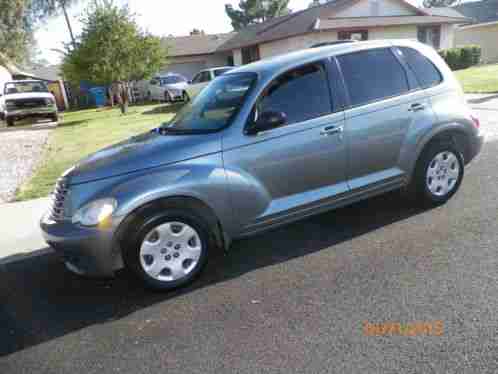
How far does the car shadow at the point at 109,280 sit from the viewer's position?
10.9ft

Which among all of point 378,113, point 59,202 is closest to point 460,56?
point 378,113

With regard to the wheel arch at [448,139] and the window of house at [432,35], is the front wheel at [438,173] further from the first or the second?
the window of house at [432,35]

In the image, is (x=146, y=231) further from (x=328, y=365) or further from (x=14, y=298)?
(x=328, y=365)

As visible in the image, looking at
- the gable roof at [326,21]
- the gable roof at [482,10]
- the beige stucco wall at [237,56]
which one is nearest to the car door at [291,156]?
the gable roof at [326,21]

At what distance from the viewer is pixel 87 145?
11.4 meters

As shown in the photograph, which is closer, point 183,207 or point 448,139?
point 183,207

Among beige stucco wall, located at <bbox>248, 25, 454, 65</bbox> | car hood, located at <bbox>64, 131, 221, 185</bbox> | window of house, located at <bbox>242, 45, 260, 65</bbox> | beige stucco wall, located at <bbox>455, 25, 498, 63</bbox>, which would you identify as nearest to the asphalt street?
car hood, located at <bbox>64, 131, 221, 185</bbox>

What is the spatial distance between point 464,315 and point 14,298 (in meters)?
3.76

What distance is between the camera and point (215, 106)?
14.2ft

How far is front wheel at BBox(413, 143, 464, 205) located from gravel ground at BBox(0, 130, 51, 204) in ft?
21.3

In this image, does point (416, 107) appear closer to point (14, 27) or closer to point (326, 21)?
point (326, 21)

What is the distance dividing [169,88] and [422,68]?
2010cm

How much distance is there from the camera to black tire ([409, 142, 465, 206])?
4617mm

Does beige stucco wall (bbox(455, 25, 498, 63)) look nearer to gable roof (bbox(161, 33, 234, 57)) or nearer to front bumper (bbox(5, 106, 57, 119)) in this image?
gable roof (bbox(161, 33, 234, 57))
